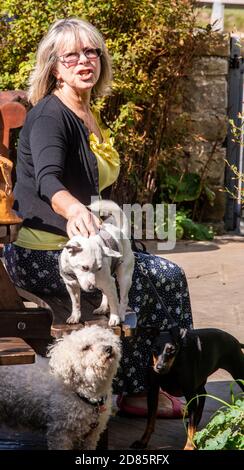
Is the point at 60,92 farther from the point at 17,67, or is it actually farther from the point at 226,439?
the point at 17,67

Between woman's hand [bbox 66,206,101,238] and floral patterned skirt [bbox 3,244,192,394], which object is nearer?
woman's hand [bbox 66,206,101,238]

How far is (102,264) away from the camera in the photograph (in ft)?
11.7

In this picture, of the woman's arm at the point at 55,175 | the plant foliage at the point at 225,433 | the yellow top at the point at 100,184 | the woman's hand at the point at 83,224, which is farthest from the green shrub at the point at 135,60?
the plant foliage at the point at 225,433

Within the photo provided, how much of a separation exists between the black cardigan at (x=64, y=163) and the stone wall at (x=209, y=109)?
5619 mm

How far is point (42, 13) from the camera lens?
8453mm

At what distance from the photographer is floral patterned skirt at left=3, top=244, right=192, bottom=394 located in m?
4.17

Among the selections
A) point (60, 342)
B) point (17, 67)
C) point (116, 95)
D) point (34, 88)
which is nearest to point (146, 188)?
point (116, 95)

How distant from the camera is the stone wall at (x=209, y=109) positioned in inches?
383

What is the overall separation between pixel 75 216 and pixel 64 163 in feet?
1.60

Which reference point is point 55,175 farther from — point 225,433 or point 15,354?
point 225,433

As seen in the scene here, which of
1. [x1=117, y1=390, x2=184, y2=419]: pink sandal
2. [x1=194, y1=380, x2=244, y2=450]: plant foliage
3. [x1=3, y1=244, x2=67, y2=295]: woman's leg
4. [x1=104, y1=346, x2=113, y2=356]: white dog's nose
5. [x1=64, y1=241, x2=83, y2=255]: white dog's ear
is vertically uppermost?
[x1=64, y1=241, x2=83, y2=255]: white dog's ear

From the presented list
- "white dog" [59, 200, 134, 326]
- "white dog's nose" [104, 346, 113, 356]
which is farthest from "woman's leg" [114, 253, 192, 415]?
"white dog's nose" [104, 346, 113, 356]

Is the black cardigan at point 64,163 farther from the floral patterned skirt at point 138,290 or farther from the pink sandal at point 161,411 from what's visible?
the pink sandal at point 161,411

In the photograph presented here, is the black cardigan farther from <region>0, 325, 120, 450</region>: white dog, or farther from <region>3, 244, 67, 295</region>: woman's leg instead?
<region>0, 325, 120, 450</region>: white dog
